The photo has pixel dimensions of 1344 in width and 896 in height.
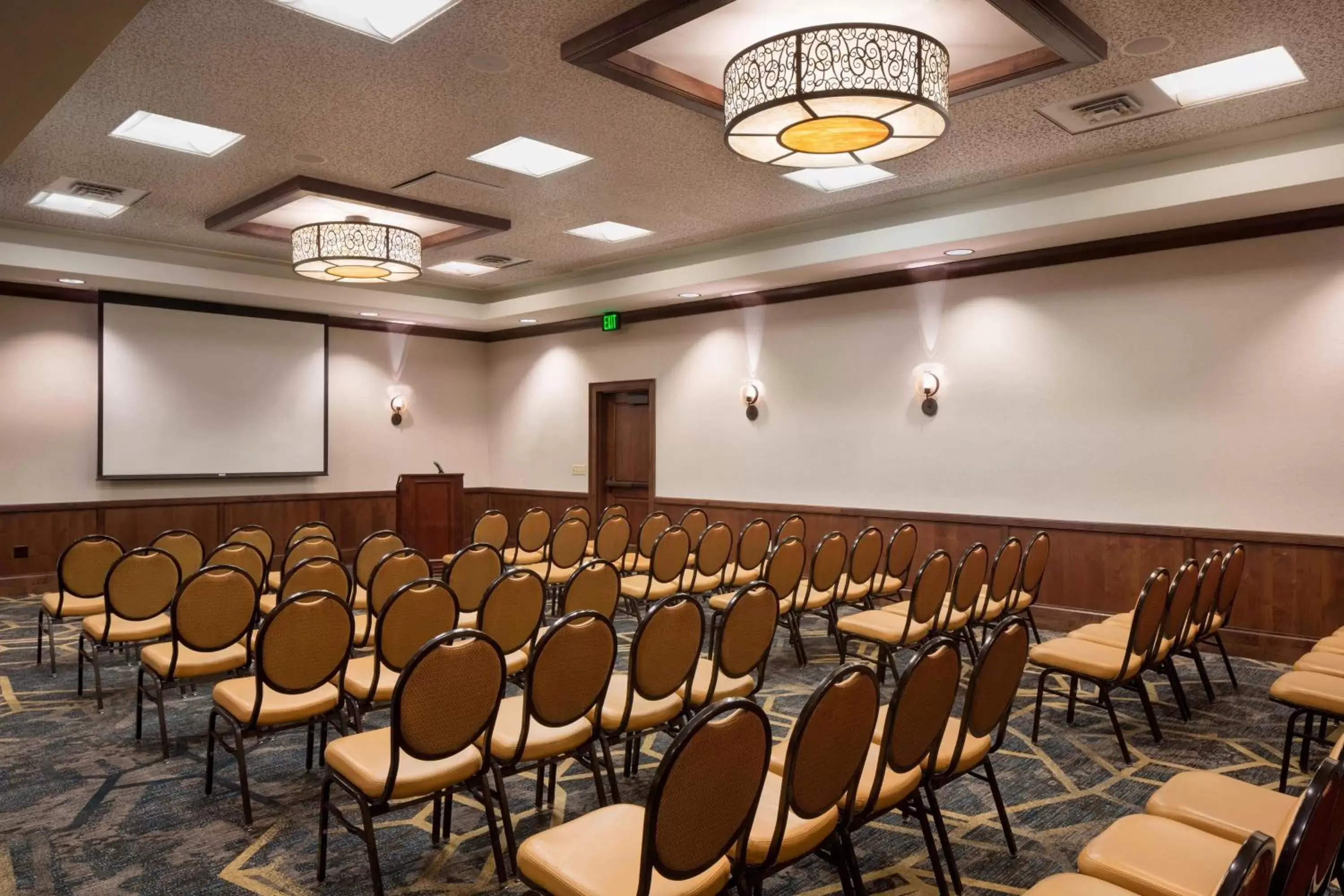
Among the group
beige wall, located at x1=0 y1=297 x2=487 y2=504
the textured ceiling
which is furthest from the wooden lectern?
the textured ceiling

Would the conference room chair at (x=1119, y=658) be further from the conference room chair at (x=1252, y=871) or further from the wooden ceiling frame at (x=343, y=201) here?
the wooden ceiling frame at (x=343, y=201)

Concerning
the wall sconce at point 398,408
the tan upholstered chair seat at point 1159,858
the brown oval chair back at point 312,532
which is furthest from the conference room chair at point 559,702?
the wall sconce at point 398,408

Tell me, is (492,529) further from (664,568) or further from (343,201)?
(343,201)

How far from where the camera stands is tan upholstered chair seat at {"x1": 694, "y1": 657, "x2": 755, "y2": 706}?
370cm

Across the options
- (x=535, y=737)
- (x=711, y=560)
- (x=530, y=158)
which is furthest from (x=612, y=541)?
(x=535, y=737)

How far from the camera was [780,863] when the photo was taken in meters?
2.33

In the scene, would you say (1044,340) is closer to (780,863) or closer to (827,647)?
(827,647)

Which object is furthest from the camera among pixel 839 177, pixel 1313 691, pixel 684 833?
pixel 839 177

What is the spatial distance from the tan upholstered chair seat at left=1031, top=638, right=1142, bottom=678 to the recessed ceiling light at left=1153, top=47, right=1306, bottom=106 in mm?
3230

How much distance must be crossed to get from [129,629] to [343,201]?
11.8ft

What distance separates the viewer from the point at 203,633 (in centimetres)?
414

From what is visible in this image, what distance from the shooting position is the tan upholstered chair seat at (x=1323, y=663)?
394cm

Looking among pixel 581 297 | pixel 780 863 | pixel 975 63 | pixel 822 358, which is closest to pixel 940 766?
pixel 780 863

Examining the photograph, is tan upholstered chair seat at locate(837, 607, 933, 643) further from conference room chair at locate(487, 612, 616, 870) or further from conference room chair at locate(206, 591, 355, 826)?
conference room chair at locate(206, 591, 355, 826)
